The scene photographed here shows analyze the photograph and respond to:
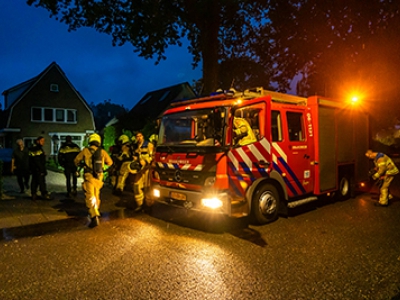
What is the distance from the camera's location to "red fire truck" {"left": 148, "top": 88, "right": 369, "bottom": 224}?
570cm

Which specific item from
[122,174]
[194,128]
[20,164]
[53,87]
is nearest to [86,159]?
[194,128]

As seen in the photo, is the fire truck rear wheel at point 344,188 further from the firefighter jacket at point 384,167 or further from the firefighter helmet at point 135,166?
the firefighter helmet at point 135,166

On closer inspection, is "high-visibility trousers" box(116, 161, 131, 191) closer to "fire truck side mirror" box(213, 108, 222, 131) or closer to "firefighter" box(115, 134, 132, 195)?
"firefighter" box(115, 134, 132, 195)

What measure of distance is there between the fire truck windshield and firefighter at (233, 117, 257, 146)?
0.97 ft

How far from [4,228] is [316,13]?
15270 millimetres

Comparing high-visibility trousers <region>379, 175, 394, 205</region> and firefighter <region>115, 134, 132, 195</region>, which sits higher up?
firefighter <region>115, 134, 132, 195</region>

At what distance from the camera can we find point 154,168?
6.80 m

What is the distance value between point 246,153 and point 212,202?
1100 mm

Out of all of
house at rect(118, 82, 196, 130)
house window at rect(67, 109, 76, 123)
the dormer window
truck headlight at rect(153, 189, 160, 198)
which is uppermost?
the dormer window

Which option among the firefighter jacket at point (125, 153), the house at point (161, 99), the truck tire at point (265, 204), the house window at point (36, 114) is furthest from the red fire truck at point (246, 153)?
the house window at point (36, 114)

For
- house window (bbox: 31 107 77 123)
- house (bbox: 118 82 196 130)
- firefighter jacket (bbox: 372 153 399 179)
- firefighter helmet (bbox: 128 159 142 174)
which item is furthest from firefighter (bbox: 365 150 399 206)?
house window (bbox: 31 107 77 123)

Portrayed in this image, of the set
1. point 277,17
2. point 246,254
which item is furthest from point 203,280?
point 277,17

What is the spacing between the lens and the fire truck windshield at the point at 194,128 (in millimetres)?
5695

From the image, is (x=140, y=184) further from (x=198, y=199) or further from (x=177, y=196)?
(x=198, y=199)
